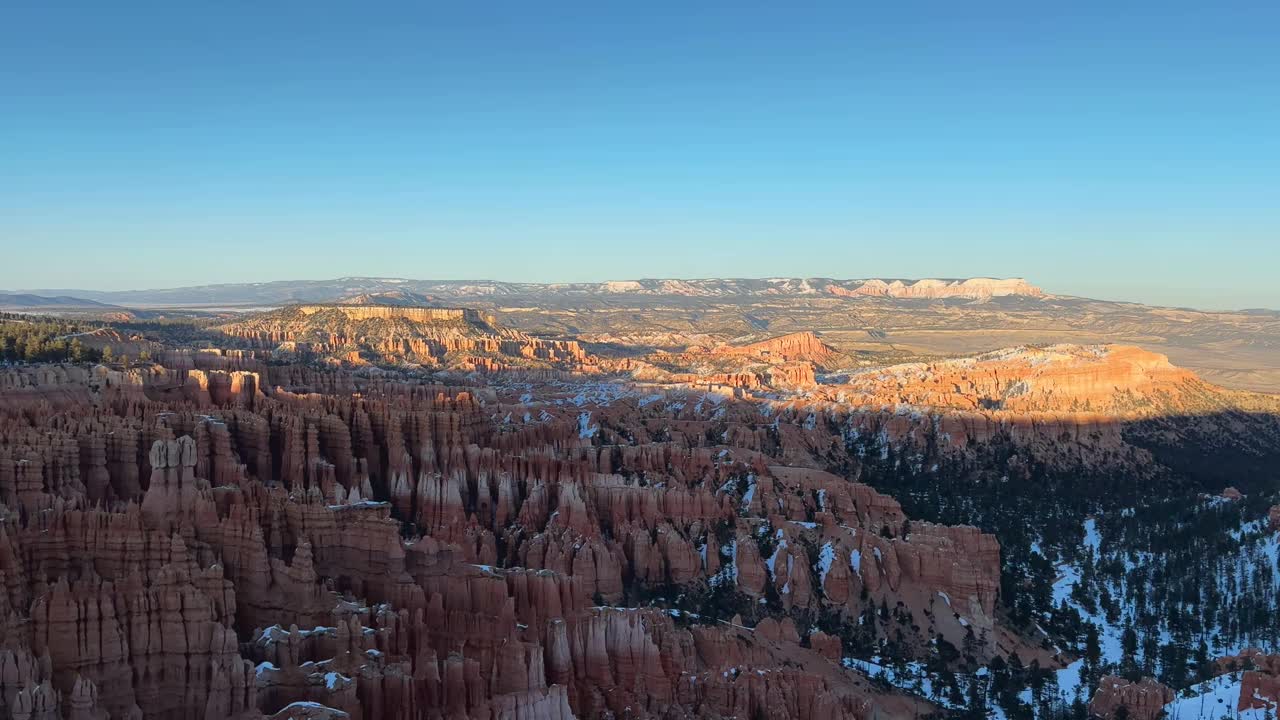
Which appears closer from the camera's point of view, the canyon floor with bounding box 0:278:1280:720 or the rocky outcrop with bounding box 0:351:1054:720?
the rocky outcrop with bounding box 0:351:1054:720

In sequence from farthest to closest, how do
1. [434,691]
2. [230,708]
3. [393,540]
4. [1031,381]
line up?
1. [1031,381]
2. [393,540]
3. [434,691]
4. [230,708]

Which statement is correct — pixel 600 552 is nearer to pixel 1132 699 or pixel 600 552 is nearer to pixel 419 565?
pixel 419 565

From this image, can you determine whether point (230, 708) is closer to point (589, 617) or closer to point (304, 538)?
point (304, 538)

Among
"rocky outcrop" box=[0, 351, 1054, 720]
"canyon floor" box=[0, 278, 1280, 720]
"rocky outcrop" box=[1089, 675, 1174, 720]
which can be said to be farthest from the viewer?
"rocky outcrop" box=[1089, 675, 1174, 720]

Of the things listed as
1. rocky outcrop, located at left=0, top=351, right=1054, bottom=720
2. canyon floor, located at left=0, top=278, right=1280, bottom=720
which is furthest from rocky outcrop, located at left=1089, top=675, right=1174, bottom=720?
rocky outcrop, located at left=0, top=351, right=1054, bottom=720

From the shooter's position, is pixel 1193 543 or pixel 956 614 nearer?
pixel 956 614

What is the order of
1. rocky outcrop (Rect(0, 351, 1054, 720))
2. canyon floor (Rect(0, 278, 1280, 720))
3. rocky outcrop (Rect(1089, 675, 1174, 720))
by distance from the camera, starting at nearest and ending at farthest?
rocky outcrop (Rect(0, 351, 1054, 720)), canyon floor (Rect(0, 278, 1280, 720)), rocky outcrop (Rect(1089, 675, 1174, 720))

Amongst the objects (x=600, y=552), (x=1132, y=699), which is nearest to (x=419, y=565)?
(x=600, y=552)

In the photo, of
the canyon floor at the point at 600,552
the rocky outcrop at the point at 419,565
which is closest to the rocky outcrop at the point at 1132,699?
the canyon floor at the point at 600,552

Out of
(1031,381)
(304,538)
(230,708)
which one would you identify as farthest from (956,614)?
(1031,381)

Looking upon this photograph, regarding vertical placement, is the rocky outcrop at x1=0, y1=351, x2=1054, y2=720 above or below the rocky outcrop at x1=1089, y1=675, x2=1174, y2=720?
above

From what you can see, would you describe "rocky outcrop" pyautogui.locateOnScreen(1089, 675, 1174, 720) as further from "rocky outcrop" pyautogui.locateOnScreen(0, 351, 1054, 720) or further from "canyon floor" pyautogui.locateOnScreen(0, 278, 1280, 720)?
"rocky outcrop" pyautogui.locateOnScreen(0, 351, 1054, 720)
